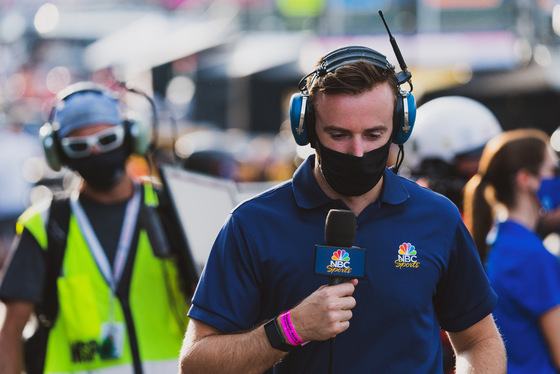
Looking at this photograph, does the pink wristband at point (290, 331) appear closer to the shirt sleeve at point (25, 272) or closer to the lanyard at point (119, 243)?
the lanyard at point (119, 243)

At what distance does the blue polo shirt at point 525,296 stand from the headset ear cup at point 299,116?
5.16 feet

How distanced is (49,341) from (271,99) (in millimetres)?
18734

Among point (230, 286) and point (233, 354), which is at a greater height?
point (230, 286)

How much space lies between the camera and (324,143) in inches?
105

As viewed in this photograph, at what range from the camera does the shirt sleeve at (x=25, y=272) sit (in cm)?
378

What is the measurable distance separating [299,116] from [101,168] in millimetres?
1655

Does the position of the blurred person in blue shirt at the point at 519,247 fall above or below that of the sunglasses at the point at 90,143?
below

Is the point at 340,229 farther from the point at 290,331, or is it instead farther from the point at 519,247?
the point at 519,247

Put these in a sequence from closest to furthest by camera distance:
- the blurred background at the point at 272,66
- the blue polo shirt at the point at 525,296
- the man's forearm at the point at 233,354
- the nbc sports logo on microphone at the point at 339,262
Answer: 1. the nbc sports logo on microphone at the point at 339,262
2. the man's forearm at the point at 233,354
3. the blue polo shirt at the point at 525,296
4. the blurred background at the point at 272,66

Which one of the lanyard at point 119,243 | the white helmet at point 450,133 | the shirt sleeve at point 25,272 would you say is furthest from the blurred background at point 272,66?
the shirt sleeve at point 25,272

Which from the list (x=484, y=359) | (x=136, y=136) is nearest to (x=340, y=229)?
(x=484, y=359)

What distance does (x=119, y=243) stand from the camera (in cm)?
400

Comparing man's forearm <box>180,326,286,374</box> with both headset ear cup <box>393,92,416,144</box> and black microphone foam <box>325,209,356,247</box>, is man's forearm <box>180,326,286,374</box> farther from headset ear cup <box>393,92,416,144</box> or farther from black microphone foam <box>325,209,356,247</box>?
headset ear cup <box>393,92,416,144</box>

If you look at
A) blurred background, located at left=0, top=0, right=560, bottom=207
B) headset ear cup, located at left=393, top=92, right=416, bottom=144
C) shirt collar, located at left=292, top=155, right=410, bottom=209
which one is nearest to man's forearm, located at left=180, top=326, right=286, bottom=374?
shirt collar, located at left=292, top=155, right=410, bottom=209
